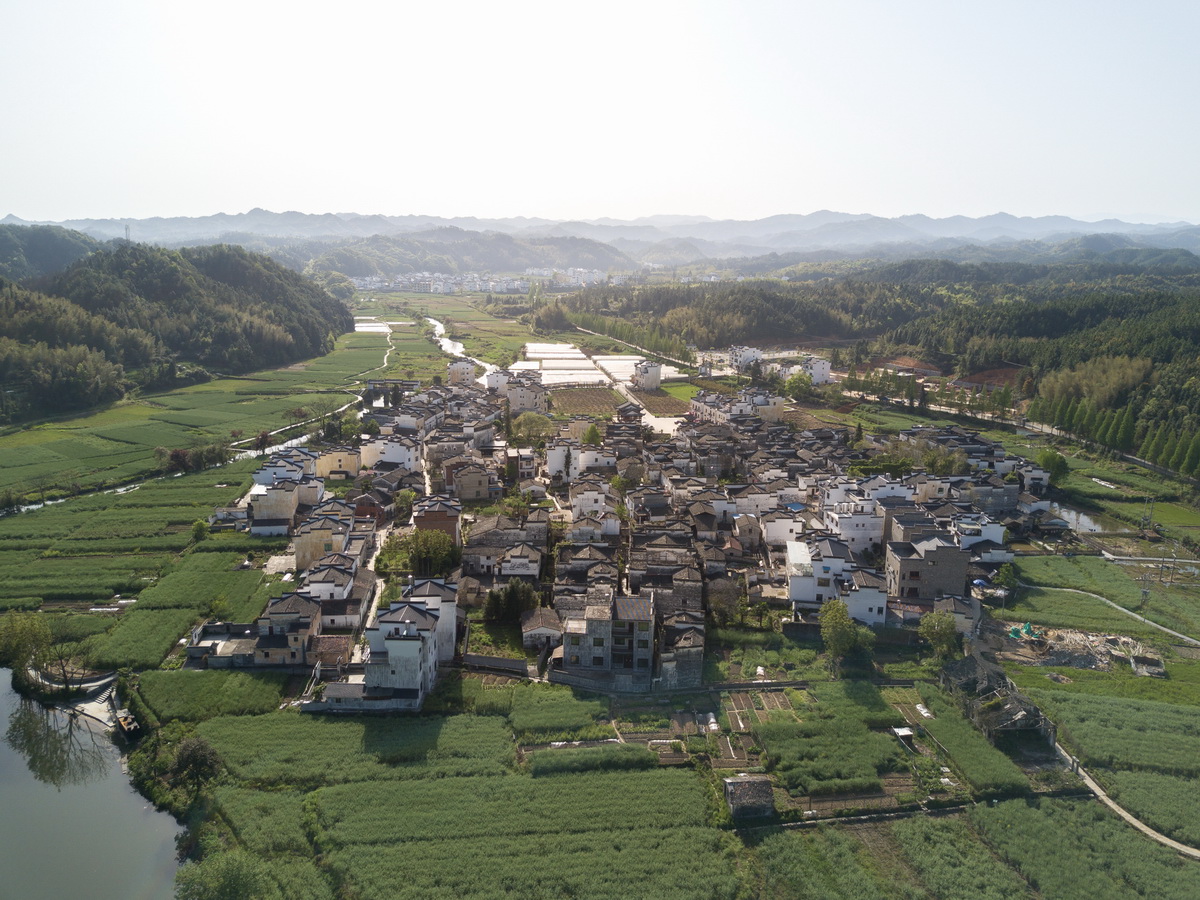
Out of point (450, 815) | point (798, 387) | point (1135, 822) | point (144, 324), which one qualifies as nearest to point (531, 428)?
point (798, 387)

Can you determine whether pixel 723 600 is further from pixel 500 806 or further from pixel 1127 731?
pixel 1127 731

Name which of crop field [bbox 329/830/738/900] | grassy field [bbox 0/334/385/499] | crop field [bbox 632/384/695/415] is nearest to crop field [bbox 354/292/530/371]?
grassy field [bbox 0/334/385/499]

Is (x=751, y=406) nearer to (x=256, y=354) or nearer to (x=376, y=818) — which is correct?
(x=376, y=818)

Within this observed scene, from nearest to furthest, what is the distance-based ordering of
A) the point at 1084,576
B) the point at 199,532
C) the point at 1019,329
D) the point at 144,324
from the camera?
1. the point at 1084,576
2. the point at 199,532
3. the point at 144,324
4. the point at 1019,329

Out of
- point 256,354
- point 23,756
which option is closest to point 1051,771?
point 23,756

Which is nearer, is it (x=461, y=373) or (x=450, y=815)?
(x=450, y=815)

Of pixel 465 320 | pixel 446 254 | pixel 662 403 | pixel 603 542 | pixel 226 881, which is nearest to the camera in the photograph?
pixel 226 881
